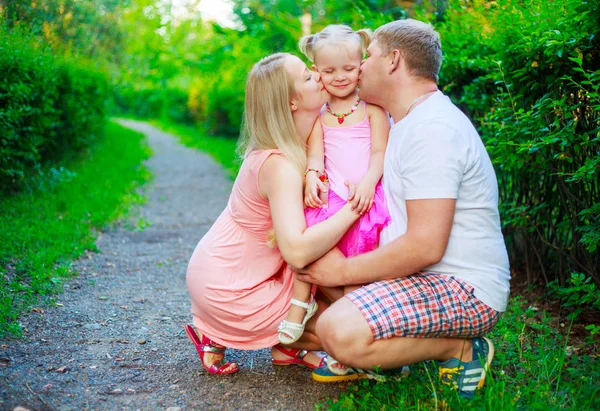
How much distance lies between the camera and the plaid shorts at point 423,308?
2.74 meters

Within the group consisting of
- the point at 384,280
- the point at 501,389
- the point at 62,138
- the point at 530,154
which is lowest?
the point at 62,138

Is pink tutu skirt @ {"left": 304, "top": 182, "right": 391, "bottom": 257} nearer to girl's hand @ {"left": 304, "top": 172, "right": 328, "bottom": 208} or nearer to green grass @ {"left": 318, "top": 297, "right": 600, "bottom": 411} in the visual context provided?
girl's hand @ {"left": 304, "top": 172, "right": 328, "bottom": 208}

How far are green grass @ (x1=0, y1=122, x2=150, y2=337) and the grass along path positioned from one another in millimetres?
2231

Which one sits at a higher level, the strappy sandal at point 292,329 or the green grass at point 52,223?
the strappy sandal at point 292,329

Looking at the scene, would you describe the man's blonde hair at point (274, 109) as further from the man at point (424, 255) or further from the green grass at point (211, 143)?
the green grass at point (211, 143)

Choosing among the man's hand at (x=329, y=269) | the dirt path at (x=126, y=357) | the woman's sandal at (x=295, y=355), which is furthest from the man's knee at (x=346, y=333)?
the woman's sandal at (x=295, y=355)

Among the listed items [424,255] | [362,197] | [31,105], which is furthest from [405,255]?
[31,105]

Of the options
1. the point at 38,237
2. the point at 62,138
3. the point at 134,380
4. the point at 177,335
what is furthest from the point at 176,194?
the point at 134,380

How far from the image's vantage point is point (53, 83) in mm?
7926

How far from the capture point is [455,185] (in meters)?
2.70

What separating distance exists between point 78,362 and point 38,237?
247 cm

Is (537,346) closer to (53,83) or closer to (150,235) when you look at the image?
(150,235)

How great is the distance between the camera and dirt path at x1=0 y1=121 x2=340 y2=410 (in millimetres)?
3057

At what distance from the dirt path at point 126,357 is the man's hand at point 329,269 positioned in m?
0.59
